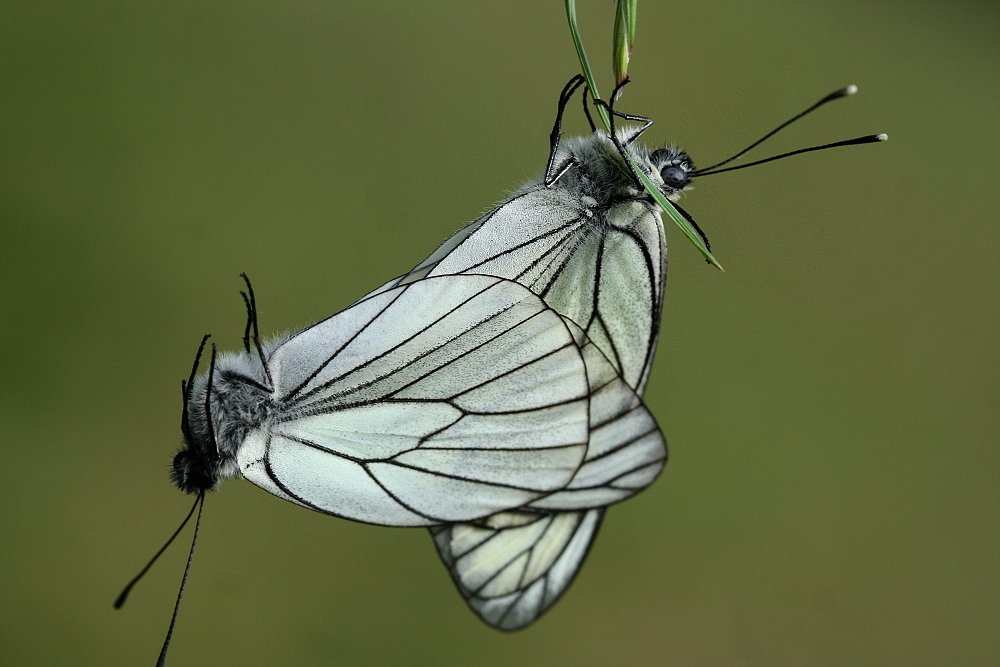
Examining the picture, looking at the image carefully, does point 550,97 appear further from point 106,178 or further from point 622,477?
point 622,477

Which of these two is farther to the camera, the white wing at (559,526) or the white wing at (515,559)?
the white wing at (515,559)

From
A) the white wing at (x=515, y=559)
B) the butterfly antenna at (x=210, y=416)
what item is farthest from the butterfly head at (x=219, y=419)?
the white wing at (x=515, y=559)

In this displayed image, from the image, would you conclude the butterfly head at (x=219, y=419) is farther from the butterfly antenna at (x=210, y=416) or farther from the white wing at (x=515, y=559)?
the white wing at (x=515, y=559)

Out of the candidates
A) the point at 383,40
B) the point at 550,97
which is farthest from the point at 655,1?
the point at 383,40

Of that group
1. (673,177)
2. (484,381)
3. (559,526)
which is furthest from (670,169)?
(559,526)

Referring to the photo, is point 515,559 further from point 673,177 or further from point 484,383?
point 673,177

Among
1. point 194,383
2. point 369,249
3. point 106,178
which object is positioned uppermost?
point 106,178

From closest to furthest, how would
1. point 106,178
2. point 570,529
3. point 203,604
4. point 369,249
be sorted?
point 570,529
point 203,604
point 106,178
point 369,249
